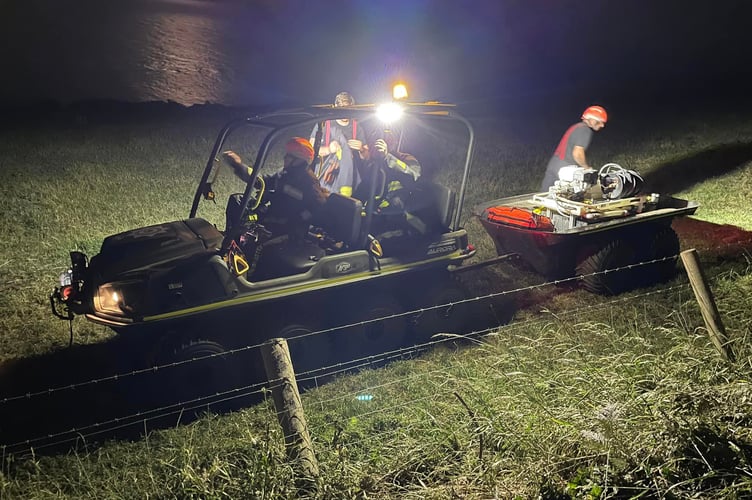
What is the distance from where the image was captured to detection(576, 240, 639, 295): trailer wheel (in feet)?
20.1

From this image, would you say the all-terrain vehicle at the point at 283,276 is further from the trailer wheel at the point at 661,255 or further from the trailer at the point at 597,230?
the trailer wheel at the point at 661,255

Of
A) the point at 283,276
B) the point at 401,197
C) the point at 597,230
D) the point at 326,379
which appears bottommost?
the point at 326,379

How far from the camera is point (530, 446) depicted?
3434 mm

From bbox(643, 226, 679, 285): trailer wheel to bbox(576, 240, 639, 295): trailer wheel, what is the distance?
169 mm

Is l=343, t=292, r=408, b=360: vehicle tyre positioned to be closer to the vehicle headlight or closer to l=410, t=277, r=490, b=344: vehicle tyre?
l=410, t=277, r=490, b=344: vehicle tyre

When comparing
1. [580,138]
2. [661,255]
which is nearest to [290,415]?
[661,255]

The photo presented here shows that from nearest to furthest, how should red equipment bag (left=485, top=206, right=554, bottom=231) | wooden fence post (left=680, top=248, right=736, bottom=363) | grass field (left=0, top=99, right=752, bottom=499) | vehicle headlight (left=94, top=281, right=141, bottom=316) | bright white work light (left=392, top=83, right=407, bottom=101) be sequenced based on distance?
grass field (left=0, top=99, right=752, bottom=499)
wooden fence post (left=680, top=248, right=736, bottom=363)
vehicle headlight (left=94, top=281, right=141, bottom=316)
bright white work light (left=392, top=83, right=407, bottom=101)
red equipment bag (left=485, top=206, right=554, bottom=231)

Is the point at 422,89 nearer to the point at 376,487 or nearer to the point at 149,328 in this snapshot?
the point at 149,328

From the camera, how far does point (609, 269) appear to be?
618 centimetres

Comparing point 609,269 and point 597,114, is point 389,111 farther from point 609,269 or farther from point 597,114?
point 597,114

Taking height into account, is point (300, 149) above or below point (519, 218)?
above

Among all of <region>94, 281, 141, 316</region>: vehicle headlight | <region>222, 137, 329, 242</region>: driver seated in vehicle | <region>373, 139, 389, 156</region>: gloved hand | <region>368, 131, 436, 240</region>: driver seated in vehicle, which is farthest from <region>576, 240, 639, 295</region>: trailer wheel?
<region>94, 281, 141, 316</region>: vehicle headlight

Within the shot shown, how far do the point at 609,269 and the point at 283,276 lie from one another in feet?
10.1

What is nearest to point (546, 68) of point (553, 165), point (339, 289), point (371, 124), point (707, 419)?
point (553, 165)
